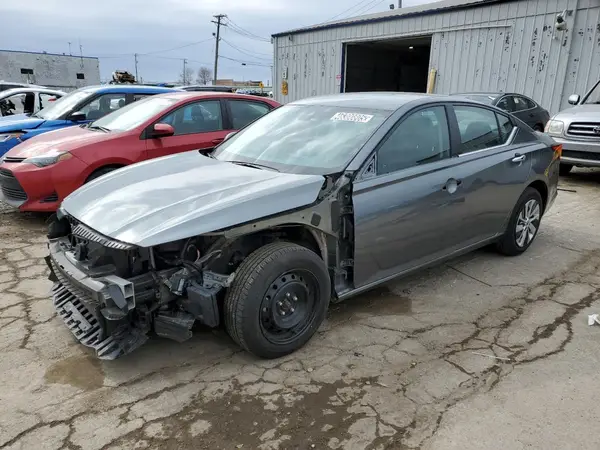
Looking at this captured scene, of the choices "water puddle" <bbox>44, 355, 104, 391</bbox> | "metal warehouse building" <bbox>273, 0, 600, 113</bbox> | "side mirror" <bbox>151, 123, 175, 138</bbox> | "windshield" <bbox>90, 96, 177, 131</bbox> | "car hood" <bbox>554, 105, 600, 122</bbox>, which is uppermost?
"metal warehouse building" <bbox>273, 0, 600, 113</bbox>

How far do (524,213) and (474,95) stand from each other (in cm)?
694

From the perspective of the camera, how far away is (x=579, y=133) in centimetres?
847

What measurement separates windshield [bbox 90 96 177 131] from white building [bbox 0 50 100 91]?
45.2 m

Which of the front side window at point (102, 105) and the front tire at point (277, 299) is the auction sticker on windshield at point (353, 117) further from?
the front side window at point (102, 105)

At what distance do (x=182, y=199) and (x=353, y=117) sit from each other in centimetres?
151

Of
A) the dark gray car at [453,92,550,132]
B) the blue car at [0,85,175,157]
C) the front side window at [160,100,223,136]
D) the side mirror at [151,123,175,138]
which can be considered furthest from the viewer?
the dark gray car at [453,92,550,132]

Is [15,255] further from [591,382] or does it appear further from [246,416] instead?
[591,382]

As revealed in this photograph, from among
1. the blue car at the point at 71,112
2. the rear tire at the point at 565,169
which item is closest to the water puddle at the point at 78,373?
the blue car at the point at 71,112

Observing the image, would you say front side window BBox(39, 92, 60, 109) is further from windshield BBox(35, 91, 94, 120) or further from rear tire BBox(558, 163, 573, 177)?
rear tire BBox(558, 163, 573, 177)

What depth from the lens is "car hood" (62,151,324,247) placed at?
2588 millimetres

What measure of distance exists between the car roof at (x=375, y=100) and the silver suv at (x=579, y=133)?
5802 mm

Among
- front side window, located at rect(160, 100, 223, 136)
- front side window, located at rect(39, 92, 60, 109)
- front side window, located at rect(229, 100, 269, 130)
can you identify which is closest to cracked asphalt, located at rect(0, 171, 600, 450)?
front side window, located at rect(160, 100, 223, 136)

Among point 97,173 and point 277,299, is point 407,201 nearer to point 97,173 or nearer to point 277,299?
point 277,299

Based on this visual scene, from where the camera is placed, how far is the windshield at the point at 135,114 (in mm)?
5770
